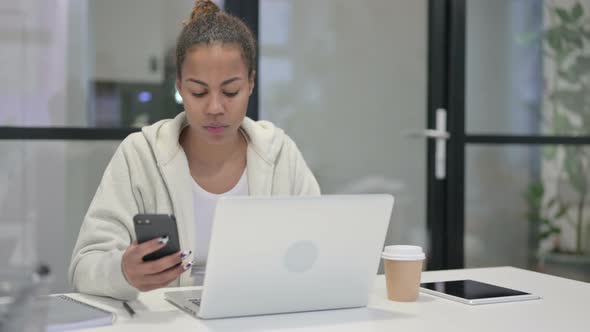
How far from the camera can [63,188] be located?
2.93m

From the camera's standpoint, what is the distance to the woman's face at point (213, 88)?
1.73 m

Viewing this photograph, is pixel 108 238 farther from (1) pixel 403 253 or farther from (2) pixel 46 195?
(2) pixel 46 195

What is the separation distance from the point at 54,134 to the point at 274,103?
3.07 ft

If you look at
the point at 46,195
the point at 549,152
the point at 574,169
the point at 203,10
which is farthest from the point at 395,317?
the point at 574,169

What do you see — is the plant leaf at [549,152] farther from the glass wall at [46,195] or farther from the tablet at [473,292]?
the tablet at [473,292]

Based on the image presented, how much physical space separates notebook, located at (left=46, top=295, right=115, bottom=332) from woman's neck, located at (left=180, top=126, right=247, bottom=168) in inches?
26.2

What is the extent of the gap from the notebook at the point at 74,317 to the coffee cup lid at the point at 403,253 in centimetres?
53

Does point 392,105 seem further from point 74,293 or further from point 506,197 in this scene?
point 74,293

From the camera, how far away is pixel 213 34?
180cm

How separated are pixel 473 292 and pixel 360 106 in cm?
202

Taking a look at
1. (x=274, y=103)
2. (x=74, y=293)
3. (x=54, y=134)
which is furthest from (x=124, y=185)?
(x=274, y=103)

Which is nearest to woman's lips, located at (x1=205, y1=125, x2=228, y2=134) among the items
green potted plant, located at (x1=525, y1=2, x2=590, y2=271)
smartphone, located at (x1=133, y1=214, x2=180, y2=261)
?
smartphone, located at (x1=133, y1=214, x2=180, y2=261)

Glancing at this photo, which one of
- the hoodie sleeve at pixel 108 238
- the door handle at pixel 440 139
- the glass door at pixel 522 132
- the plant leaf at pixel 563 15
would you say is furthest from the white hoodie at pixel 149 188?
the plant leaf at pixel 563 15

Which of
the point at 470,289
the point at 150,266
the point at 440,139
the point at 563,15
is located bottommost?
the point at 470,289
